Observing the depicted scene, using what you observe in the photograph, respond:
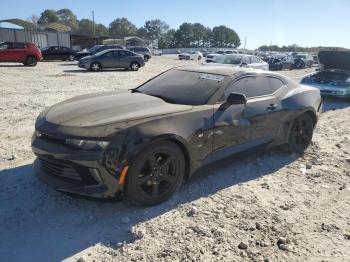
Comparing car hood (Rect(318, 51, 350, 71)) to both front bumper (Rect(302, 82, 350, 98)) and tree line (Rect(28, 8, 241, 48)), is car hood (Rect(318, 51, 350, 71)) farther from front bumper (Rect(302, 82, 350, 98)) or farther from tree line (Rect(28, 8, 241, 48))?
tree line (Rect(28, 8, 241, 48))

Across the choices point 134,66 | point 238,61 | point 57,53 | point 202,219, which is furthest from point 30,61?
point 202,219

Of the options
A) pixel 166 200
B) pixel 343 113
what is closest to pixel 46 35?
pixel 343 113

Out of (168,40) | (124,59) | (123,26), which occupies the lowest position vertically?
(124,59)

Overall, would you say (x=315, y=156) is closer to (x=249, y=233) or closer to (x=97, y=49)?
(x=249, y=233)

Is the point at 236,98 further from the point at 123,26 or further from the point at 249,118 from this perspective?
the point at 123,26

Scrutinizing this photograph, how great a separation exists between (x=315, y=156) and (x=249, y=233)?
9.16 ft

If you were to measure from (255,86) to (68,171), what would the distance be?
9.47ft

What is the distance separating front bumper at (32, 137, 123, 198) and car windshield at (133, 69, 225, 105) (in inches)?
54.5

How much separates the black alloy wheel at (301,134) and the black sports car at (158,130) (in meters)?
0.19

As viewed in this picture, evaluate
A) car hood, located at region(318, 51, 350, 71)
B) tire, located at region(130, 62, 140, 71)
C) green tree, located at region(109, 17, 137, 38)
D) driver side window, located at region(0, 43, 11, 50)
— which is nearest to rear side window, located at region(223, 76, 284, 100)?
car hood, located at region(318, 51, 350, 71)

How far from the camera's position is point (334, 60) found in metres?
10.9

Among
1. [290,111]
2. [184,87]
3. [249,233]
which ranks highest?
[184,87]

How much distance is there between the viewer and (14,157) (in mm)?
4914

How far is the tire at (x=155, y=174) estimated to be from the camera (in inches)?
132
